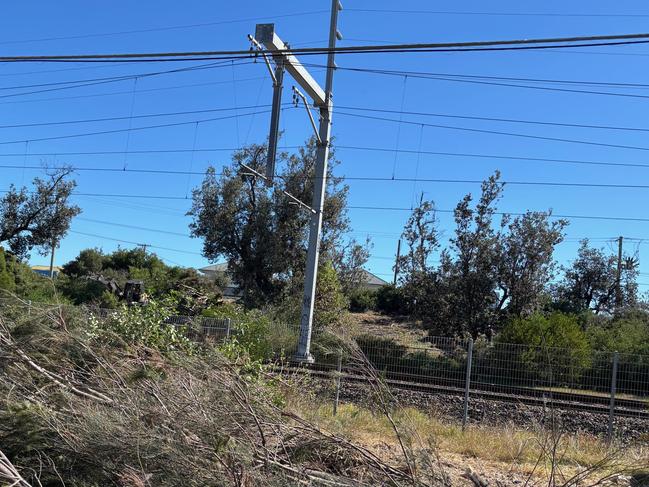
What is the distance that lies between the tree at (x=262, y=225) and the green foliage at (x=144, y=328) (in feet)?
63.8

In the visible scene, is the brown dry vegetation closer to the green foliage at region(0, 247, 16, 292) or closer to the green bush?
the green foliage at region(0, 247, 16, 292)

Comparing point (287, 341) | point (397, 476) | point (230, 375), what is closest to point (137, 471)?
point (230, 375)

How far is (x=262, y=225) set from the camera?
29422mm

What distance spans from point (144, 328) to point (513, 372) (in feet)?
23.3

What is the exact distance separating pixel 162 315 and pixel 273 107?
630cm

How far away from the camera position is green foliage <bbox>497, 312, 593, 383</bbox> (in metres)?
11.8

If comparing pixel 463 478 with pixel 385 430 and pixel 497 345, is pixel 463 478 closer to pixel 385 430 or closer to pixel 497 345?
pixel 385 430

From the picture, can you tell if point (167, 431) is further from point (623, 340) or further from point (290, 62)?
point (623, 340)

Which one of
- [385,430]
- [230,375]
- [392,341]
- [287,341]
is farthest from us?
[287,341]

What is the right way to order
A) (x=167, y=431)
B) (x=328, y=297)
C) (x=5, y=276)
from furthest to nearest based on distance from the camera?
(x=5, y=276), (x=328, y=297), (x=167, y=431)

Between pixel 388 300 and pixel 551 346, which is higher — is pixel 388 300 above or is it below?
above

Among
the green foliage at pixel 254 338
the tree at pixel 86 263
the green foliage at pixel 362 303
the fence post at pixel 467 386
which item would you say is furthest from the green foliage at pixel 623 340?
the tree at pixel 86 263

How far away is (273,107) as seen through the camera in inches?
550

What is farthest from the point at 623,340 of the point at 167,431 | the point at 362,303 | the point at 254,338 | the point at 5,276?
the point at 362,303
